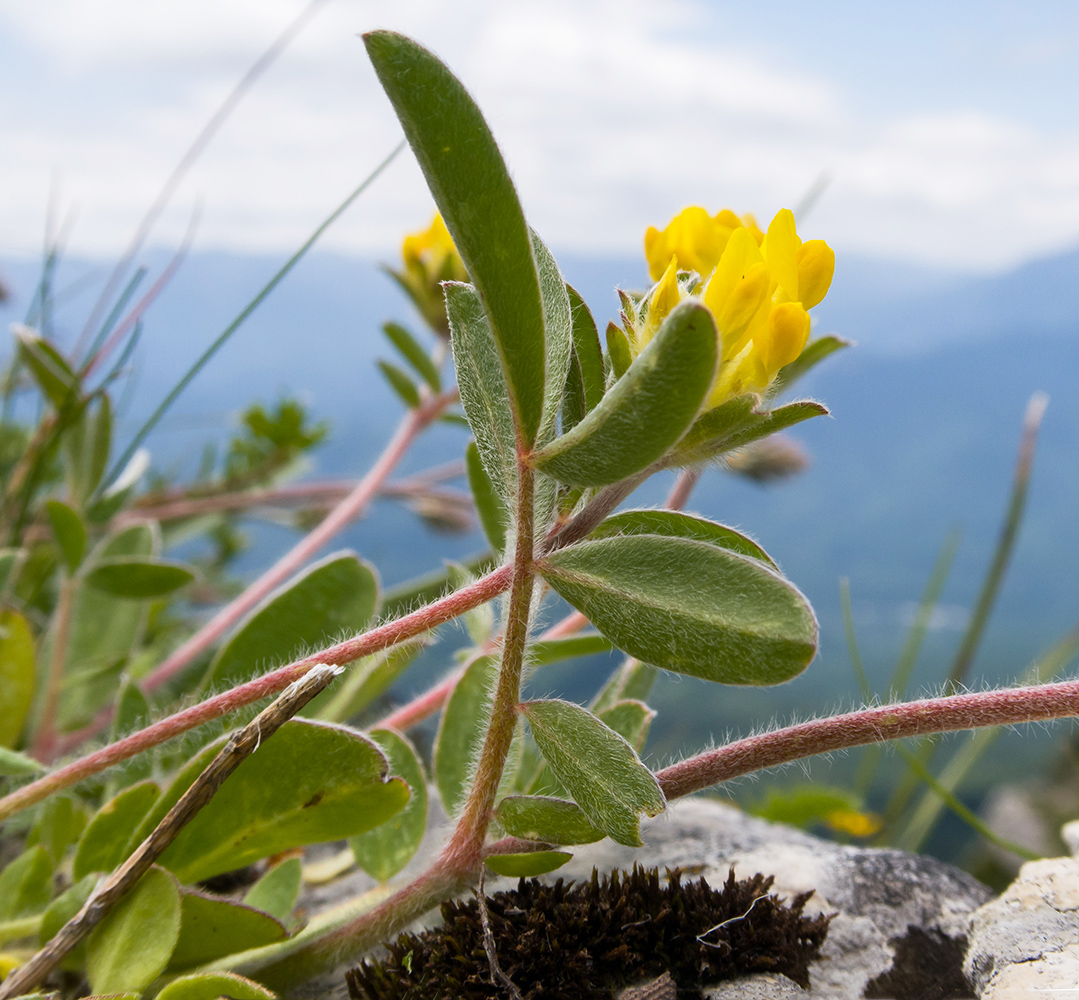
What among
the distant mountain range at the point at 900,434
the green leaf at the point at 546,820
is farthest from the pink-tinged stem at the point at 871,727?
the distant mountain range at the point at 900,434

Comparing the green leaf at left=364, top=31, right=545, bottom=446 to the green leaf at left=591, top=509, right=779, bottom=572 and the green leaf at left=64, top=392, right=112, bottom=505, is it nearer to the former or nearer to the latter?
the green leaf at left=591, top=509, right=779, bottom=572

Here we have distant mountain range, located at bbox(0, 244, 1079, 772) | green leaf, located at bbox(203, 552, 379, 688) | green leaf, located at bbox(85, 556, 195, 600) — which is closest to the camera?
green leaf, located at bbox(203, 552, 379, 688)

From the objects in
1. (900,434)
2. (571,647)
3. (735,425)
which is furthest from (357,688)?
(900,434)

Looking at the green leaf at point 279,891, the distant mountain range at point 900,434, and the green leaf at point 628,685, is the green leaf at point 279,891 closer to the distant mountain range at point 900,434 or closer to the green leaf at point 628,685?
the green leaf at point 628,685

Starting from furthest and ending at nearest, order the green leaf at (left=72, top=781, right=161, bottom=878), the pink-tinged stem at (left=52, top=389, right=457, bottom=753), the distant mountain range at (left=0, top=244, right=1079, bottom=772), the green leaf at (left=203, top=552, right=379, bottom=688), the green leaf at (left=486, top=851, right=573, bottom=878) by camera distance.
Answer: the distant mountain range at (left=0, top=244, right=1079, bottom=772)
the pink-tinged stem at (left=52, top=389, right=457, bottom=753)
the green leaf at (left=203, top=552, right=379, bottom=688)
the green leaf at (left=72, top=781, right=161, bottom=878)
the green leaf at (left=486, top=851, right=573, bottom=878)

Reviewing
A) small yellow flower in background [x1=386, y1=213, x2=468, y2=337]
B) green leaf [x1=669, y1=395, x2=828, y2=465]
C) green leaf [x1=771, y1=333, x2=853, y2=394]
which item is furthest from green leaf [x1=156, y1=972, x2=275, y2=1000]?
small yellow flower in background [x1=386, y1=213, x2=468, y2=337]

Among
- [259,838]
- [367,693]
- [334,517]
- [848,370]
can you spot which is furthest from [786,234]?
[848,370]

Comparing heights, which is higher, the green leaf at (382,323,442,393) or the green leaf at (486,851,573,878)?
the green leaf at (382,323,442,393)
